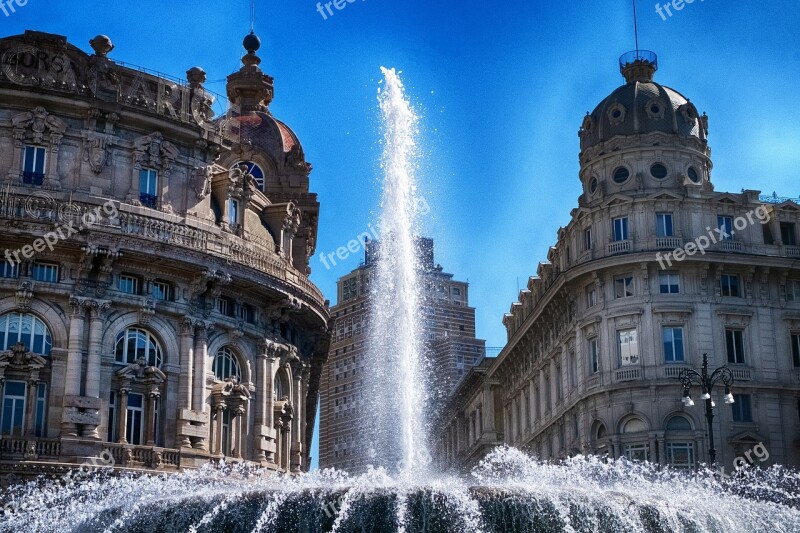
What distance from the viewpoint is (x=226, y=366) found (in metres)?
52.9

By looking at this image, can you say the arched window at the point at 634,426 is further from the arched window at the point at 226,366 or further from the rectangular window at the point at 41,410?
the rectangular window at the point at 41,410

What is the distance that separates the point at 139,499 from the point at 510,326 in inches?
2038

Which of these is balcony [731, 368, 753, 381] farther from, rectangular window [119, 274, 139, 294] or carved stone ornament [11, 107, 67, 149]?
carved stone ornament [11, 107, 67, 149]

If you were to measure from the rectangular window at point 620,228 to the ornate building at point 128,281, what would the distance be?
1500cm

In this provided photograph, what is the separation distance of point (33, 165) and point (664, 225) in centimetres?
2891

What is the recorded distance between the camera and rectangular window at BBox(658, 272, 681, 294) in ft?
193

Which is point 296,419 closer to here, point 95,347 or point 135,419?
point 135,419

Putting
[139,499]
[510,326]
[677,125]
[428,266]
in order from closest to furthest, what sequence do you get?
[139,499] < [677,125] < [510,326] < [428,266]

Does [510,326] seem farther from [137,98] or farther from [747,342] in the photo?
[137,98]

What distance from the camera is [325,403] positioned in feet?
395

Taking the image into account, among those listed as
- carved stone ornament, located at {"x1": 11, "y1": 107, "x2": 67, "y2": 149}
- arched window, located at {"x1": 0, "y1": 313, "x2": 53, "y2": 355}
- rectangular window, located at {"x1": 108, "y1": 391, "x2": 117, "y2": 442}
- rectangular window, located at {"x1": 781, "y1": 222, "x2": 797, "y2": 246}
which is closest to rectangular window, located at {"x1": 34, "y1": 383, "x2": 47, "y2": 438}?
arched window, located at {"x1": 0, "y1": 313, "x2": 53, "y2": 355}

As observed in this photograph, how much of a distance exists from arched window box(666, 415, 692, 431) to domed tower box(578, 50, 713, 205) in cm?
1123

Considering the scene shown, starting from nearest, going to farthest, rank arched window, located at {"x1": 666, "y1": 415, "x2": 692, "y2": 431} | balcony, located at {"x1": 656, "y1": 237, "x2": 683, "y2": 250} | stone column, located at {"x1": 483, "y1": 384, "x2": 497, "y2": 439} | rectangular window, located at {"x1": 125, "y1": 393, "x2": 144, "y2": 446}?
rectangular window, located at {"x1": 125, "y1": 393, "x2": 144, "y2": 446} → arched window, located at {"x1": 666, "y1": 415, "x2": 692, "y2": 431} → balcony, located at {"x1": 656, "y1": 237, "x2": 683, "y2": 250} → stone column, located at {"x1": 483, "y1": 384, "x2": 497, "y2": 439}

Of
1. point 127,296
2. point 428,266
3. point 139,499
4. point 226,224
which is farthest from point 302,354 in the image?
point 428,266
